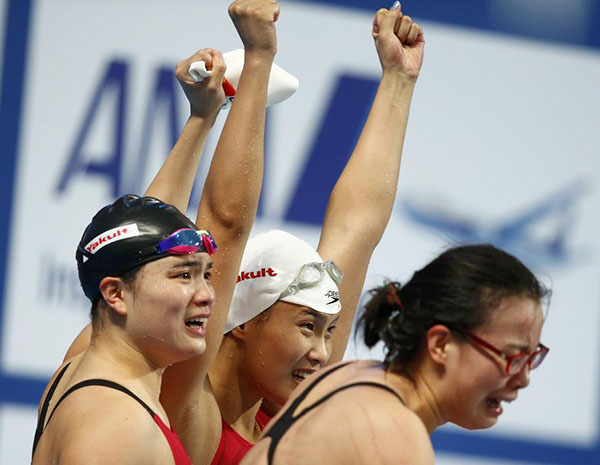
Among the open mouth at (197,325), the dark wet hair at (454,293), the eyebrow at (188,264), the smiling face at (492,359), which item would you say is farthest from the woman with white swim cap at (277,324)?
the smiling face at (492,359)

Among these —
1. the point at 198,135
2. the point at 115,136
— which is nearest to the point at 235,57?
the point at 198,135

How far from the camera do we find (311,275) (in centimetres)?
285

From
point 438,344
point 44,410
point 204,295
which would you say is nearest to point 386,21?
point 204,295

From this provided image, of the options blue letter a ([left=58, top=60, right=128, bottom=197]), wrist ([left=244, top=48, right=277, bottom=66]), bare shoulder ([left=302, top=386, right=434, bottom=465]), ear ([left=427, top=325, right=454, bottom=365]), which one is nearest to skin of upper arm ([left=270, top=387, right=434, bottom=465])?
bare shoulder ([left=302, top=386, right=434, bottom=465])

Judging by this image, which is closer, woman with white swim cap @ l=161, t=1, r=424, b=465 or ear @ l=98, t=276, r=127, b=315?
ear @ l=98, t=276, r=127, b=315

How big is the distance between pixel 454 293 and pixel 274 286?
3.00 feet

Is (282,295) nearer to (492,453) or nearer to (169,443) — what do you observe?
(169,443)

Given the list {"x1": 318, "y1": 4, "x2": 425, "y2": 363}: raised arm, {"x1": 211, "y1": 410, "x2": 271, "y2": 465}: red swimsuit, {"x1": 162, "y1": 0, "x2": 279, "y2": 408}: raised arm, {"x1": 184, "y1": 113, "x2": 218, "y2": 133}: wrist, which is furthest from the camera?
{"x1": 318, "y1": 4, "x2": 425, "y2": 363}: raised arm

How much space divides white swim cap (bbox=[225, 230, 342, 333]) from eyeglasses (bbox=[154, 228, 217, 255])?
0.44m

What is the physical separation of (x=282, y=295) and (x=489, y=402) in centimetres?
89

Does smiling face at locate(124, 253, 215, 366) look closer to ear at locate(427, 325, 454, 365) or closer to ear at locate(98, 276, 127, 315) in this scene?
ear at locate(98, 276, 127, 315)

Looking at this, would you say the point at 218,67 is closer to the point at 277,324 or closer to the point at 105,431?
the point at 277,324

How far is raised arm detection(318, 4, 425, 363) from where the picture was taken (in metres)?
3.21

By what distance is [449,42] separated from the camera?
5.27m
